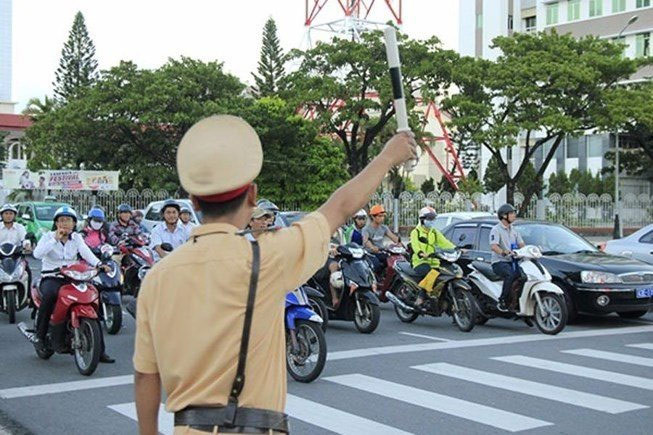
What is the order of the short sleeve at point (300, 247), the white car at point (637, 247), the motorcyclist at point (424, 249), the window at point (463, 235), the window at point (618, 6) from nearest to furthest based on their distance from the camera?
the short sleeve at point (300, 247) < the motorcyclist at point (424, 249) < the window at point (463, 235) < the white car at point (637, 247) < the window at point (618, 6)

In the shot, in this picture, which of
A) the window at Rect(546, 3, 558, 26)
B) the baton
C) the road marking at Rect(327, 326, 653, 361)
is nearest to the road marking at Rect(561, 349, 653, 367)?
the road marking at Rect(327, 326, 653, 361)

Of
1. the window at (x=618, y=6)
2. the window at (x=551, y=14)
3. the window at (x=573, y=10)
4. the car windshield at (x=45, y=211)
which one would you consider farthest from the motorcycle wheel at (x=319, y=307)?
the window at (x=551, y=14)

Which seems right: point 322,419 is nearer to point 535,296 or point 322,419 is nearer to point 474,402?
point 474,402

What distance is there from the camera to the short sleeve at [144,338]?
2.67 meters

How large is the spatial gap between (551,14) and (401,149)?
63867 millimetres

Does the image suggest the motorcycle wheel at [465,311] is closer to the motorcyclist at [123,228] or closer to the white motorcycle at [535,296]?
the white motorcycle at [535,296]

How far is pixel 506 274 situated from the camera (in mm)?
12352

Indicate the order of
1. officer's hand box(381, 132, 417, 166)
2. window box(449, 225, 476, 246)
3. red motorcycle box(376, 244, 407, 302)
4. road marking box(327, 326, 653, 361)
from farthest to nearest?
red motorcycle box(376, 244, 407, 302), window box(449, 225, 476, 246), road marking box(327, 326, 653, 361), officer's hand box(381, 132, 417, 166)

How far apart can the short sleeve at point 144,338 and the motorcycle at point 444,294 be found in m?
9.72

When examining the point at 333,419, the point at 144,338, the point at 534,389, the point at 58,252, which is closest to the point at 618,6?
the point at 534,389

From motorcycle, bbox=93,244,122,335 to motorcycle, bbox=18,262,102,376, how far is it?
6.31 feet

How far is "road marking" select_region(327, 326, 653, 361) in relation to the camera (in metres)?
10.4

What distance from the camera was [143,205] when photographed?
1400 inches

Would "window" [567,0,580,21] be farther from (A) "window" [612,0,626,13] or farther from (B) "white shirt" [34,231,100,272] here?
(B) "white shirt" [34,231,100,272]
